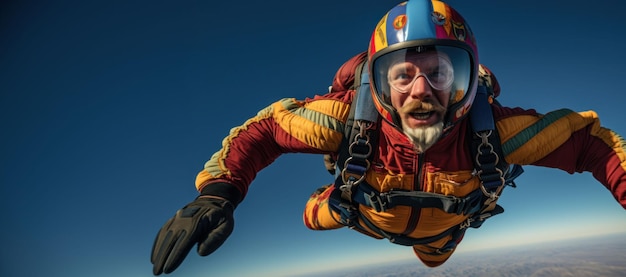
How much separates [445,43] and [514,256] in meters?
208

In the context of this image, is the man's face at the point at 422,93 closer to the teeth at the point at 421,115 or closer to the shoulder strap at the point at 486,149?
the teeth at the point at 421,115

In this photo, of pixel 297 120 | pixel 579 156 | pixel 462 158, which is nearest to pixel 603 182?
pixel 579 156

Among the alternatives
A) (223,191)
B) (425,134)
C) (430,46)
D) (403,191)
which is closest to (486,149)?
(425,134)

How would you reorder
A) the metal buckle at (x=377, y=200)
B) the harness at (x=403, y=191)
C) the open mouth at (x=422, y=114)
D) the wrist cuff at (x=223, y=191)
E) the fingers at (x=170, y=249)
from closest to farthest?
the fingers at (x=170, y=249) < the wrist cuff at (x=223, y=191) < the open mouth at (x=422, y=114) < the harness at (x=403, y=191) < the metal buckle at (x=377, y=200)

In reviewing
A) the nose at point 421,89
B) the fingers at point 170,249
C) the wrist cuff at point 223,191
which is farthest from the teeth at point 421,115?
the fingers at point 170,249

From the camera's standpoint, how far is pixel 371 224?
2.35 metres

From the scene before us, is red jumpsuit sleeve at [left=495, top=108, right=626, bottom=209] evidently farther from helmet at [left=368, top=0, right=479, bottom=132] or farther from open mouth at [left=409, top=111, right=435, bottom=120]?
open mouth at [left=409, top=111, right=435, bottom=120]

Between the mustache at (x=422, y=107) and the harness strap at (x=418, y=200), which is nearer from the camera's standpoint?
the mustache at (x=422, y=107)

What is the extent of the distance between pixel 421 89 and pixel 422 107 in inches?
4.3

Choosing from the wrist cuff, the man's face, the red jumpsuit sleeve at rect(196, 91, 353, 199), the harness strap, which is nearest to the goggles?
the man's face

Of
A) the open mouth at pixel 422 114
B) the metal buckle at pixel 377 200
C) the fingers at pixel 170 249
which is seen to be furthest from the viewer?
the metal buckle at pixel 377 200

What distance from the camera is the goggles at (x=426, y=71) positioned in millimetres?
1675

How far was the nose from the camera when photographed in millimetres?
1597

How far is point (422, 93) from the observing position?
1.59m
